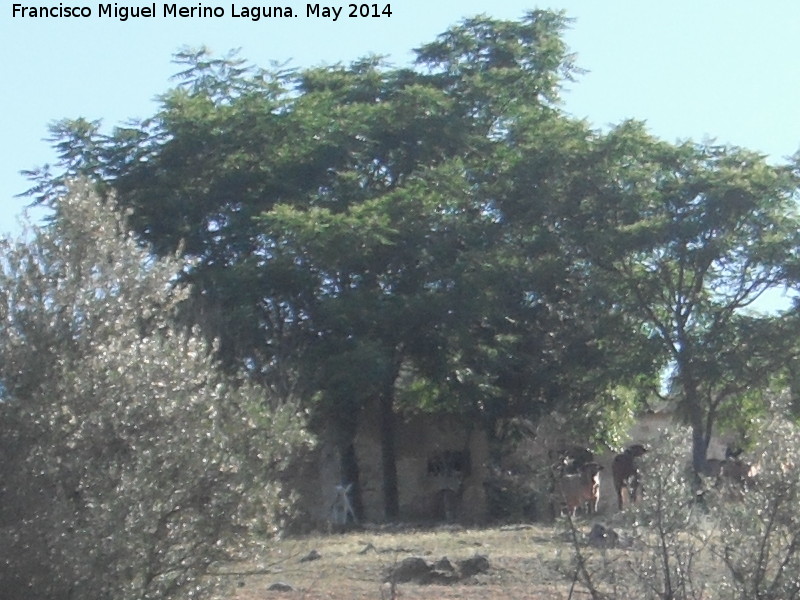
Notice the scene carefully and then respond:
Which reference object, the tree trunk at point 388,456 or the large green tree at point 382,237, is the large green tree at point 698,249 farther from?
the tree trunk at point 388,456

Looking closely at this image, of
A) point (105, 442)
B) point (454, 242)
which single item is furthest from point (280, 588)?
point (454, 242)

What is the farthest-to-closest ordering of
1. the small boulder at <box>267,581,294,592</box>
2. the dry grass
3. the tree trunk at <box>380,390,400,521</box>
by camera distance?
the tree trunk at <box>380,390,400,521</box>
the small boulder at <box>267,581,294,592</box>
the dry grass

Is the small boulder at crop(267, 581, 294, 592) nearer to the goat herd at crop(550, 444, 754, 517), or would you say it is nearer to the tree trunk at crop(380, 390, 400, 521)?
the goat herd at crop(550, 444, 754, 517)

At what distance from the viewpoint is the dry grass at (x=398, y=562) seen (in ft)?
45.7

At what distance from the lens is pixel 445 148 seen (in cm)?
3088

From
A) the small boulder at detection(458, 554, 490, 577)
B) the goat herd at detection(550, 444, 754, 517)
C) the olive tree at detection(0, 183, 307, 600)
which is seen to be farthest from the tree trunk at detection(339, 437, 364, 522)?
the olive tree at detection(0, 183, 307, 600)

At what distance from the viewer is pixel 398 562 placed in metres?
16.0

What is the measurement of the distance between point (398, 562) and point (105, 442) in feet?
19.0

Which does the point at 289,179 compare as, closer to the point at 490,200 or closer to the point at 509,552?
the point at 490,200

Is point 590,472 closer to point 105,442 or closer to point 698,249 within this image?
point 698,249

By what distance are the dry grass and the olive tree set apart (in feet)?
4.57

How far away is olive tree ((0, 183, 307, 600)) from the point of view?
11.1 meters

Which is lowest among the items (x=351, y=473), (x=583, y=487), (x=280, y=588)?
(x=280, y=588)

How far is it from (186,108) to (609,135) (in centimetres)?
917
